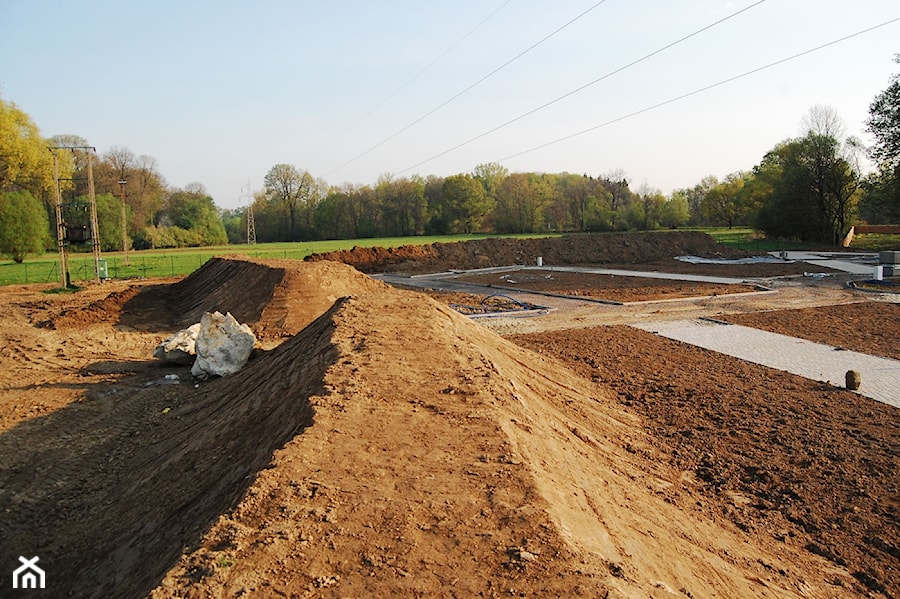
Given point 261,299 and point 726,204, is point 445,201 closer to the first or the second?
point 726,204

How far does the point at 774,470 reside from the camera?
7.09 metres

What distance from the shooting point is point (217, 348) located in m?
11.6

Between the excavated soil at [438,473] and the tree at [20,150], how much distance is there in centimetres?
3296

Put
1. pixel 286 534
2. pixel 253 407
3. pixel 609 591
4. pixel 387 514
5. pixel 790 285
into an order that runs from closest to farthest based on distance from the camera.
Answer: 1. pixel 609 591
2. pixel 286 534
3. pixel 387 514
4. pixel 253 407
5. pixel 790 285

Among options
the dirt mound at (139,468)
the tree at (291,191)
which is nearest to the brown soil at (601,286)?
the dirt mound at (139,468)

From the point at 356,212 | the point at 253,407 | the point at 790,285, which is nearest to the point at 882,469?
the point at 253,407

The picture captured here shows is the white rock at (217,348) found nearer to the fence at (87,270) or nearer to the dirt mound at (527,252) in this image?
the dirt mound at (527,252)

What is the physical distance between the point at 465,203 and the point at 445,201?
9.68 feet

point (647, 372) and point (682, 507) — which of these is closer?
point (682, 507)

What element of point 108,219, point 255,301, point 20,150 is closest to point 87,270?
point 20,150

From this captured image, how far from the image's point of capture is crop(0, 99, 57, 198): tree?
3794 centimetres

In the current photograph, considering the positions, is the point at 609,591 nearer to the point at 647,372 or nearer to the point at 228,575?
the point at 228,575

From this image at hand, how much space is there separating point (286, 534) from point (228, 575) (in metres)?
0.45

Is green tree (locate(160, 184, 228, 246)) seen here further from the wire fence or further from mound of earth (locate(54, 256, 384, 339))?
mound of earth (locate(54, 256, 384, 339))
